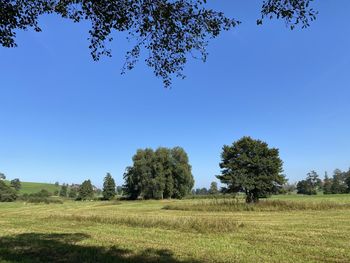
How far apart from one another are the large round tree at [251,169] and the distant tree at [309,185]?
2803 inches

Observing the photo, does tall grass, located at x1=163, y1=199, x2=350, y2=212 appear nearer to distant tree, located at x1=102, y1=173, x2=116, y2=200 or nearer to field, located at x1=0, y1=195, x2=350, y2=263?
field, located at x1=0, y1=195, x2=350, y2=263

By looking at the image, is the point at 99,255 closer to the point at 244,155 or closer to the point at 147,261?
the point at 147,261

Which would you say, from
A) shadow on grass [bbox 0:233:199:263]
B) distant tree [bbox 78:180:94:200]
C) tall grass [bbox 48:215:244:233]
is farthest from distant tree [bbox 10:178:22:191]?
shadow on grass [bbox 0:233:199:263]

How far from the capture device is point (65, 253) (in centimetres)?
1247

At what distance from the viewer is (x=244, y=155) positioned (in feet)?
155

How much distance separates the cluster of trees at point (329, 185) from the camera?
343 ft

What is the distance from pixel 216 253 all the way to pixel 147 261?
2.41 meters

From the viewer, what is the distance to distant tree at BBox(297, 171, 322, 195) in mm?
116713

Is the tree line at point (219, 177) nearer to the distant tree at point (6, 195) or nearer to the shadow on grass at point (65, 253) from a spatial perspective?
the distant tree at point (6, 195)

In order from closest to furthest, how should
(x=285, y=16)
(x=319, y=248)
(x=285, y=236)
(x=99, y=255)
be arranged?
(x=285, y=16)
(x=99, y=255)
(x=319, y=248)
(x=285, y=236)

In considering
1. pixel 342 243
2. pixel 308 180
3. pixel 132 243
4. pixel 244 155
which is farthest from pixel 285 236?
pixel 308 180

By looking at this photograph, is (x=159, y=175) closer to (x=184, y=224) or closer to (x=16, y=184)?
(x=184, y=224)

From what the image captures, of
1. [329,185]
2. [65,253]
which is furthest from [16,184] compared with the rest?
[65,253]

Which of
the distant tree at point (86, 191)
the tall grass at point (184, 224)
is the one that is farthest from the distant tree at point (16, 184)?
the tall grass at point (184, 224)
